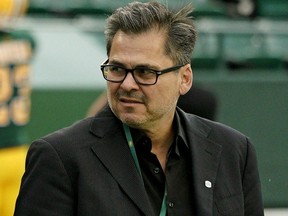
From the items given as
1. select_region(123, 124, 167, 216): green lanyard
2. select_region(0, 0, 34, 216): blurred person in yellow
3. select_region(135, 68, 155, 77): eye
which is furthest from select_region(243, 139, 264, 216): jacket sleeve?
select_region(0, 0, 34, 216): blurred person in yellow

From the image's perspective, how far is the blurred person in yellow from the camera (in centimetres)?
558

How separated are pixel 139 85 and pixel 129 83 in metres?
0.04

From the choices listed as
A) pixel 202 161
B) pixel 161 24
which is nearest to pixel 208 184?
pixel 202 161

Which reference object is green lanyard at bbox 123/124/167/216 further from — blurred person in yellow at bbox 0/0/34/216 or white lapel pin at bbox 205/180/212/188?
blurred person in yellow at bbox 0/0/34/216

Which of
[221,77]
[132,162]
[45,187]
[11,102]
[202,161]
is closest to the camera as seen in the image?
[45,187]

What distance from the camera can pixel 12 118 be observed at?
561 centimetres

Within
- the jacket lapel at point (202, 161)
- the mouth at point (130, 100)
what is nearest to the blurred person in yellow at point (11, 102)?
the jacket lapel at point (202, 161)

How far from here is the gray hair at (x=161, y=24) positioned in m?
3.25

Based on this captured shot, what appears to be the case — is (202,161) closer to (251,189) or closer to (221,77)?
(251,189)

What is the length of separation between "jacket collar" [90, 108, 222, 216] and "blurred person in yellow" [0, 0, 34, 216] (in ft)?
7.35

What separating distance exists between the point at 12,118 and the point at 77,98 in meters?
2.83

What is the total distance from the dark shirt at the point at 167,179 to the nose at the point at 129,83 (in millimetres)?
215

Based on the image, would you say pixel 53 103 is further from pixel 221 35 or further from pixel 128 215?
pixel 128 215

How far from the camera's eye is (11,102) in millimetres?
5629
